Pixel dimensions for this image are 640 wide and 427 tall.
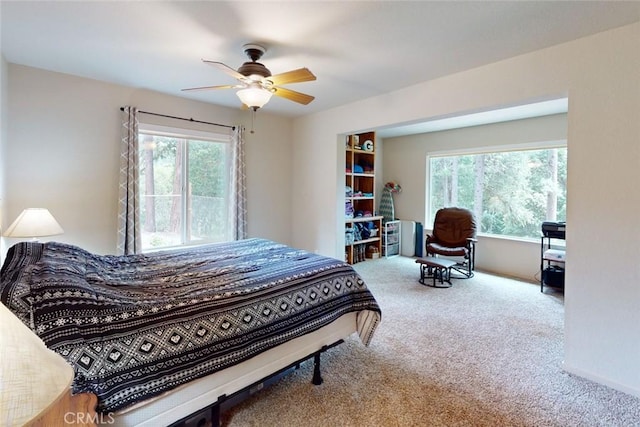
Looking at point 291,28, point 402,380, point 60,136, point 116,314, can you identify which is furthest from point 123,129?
point 402,380

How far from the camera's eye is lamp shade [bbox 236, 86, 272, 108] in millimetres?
2227

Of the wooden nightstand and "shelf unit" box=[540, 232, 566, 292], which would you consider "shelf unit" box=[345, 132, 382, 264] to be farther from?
the wooden nightstand

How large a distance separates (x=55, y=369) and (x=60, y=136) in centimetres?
332

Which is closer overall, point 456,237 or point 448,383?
point 448,383

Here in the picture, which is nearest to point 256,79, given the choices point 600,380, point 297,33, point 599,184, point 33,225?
point 297,33

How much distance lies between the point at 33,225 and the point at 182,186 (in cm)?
160

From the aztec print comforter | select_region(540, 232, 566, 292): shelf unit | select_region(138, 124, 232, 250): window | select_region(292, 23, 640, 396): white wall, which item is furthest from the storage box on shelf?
select_region(138, 124, 232, 250): window

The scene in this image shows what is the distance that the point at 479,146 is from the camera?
16.4ft

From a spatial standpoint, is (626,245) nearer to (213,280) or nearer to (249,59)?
(213,280)

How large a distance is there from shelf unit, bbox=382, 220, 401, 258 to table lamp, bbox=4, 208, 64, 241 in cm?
472

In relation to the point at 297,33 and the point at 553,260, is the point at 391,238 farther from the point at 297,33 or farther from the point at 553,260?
the point at 297,33

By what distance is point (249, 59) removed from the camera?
2531mm

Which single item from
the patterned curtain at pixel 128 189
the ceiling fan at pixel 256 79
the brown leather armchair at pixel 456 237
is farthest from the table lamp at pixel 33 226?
the brown leather armchair at pixel 456 237

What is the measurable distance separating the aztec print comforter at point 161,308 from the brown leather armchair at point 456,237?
2.64 metres
